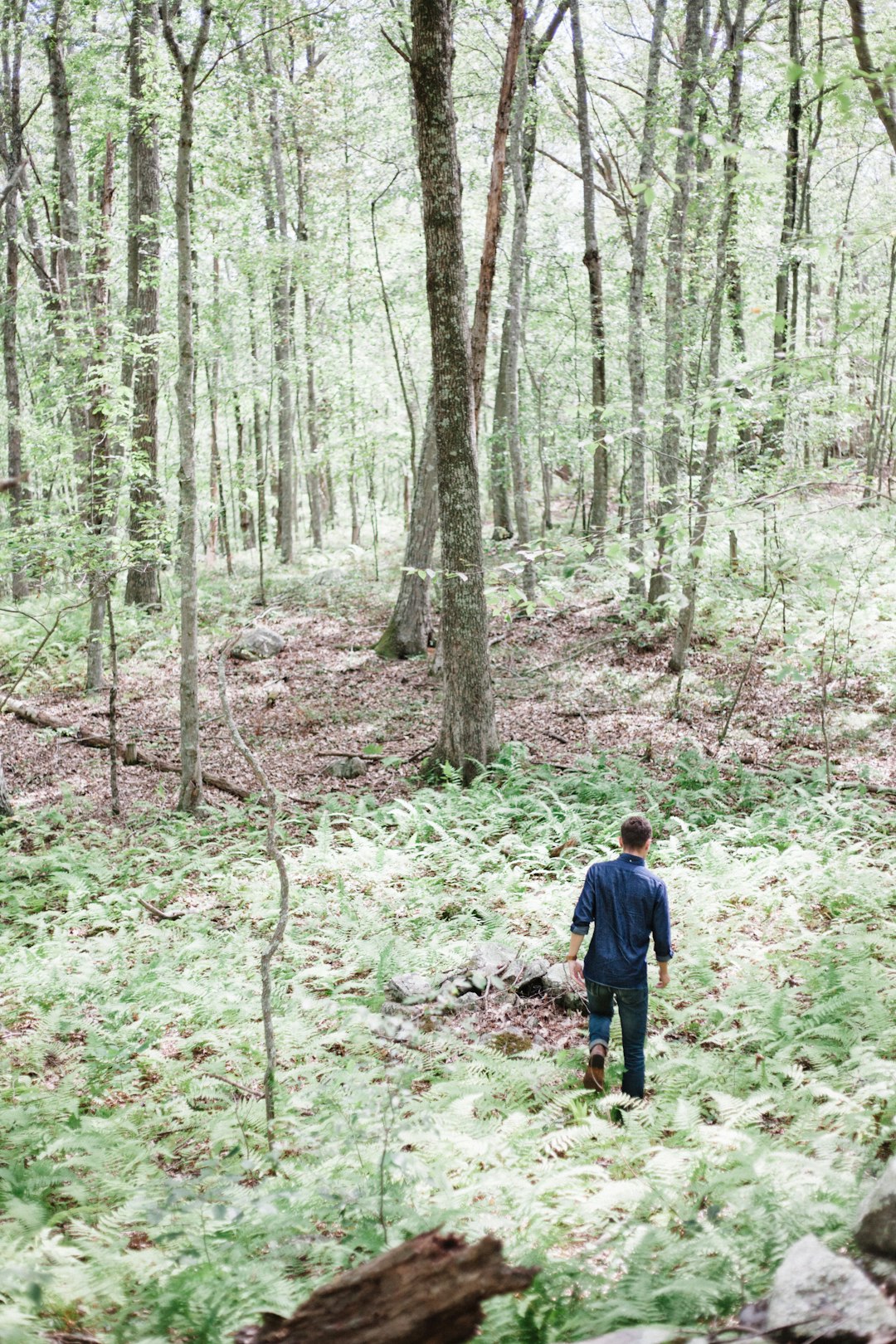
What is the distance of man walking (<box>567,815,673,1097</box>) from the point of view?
4.97 m

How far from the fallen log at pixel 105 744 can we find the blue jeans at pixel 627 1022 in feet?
21.4

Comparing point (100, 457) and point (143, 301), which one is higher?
point (143, 301)

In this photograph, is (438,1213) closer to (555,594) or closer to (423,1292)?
(423,1292)

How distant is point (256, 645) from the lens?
16812 mm

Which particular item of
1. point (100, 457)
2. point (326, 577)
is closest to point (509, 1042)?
point (100, 457)

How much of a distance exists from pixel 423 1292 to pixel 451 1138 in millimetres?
1658

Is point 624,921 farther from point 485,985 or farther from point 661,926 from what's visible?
point 485,985

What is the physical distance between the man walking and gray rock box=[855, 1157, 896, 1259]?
190 cm

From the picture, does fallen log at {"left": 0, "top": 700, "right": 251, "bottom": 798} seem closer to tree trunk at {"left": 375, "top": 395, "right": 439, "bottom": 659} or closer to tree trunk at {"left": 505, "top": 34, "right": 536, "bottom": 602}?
tree trunk at {"left": 375, "top": 395, "right": 439, "bottom": 659}

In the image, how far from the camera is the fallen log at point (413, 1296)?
95.3 inches

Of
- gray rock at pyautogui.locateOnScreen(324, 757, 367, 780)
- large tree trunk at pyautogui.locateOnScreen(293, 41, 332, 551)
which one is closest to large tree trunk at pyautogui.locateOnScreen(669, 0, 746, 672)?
gray rock at pyautogui.locateOnScreen(324, 757, 367, 780)

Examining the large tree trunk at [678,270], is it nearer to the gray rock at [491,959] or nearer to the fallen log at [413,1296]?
the gray rock at [491,959]

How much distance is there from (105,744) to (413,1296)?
11.3 meters

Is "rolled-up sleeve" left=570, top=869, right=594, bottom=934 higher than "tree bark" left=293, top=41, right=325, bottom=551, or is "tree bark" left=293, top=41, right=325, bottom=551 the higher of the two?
"tree bark" left=293, top=41, right=325, bottom=551
